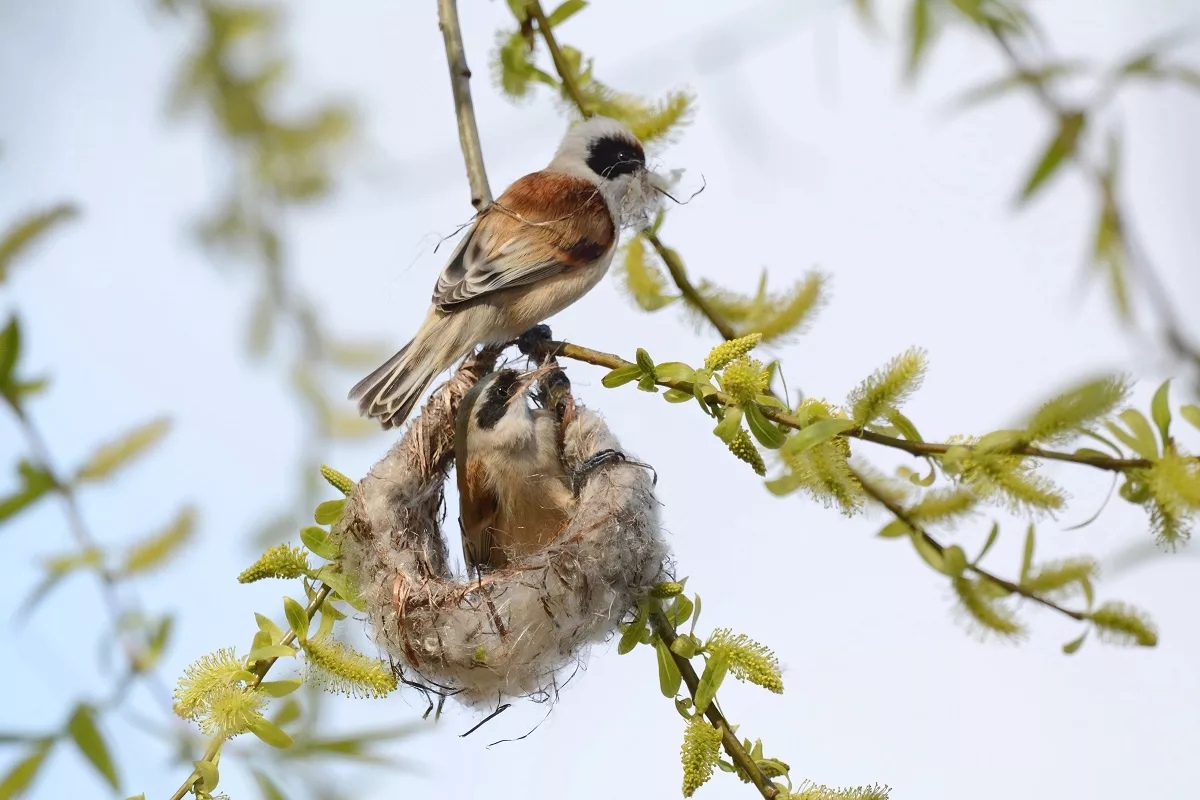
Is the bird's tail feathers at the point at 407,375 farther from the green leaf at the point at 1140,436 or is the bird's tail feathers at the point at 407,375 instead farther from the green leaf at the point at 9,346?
the green leaf at the point at 1140,436

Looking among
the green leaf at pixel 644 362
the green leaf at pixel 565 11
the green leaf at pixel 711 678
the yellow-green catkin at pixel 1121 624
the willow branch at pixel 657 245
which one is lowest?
the yellow-green catkin at pixel 1121 624

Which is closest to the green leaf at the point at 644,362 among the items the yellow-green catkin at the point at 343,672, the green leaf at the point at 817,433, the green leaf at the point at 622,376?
the green leaf at the point at 622,376

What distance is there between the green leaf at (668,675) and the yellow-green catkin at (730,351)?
56cm

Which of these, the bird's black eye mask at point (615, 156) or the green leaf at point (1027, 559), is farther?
the bird's black eye mask at point (615, 156)

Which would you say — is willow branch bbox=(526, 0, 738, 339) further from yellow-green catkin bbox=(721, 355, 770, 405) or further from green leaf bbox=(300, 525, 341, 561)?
green leaf bbox=(300, 525, 341, 561)

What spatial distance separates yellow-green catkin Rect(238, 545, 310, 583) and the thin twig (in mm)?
1005

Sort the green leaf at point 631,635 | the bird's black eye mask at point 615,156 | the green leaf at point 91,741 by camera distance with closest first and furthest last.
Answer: the green leaf at point 91,741, the green leaf at point 631,635, the bird's black eye mask at point 615,156

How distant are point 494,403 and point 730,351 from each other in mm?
1213

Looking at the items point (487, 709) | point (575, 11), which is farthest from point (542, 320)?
point (487, 709)

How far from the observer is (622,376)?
6.52ft

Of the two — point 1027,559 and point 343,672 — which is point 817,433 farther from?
point 343,672

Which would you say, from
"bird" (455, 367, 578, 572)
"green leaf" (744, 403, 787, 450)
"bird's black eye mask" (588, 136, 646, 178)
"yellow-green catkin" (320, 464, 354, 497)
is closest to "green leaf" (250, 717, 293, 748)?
"yellow-green catkin" (320, 464, 354, 497)

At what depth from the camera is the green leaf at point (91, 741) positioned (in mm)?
1261

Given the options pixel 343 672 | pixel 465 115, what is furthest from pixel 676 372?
pixel 465 115
